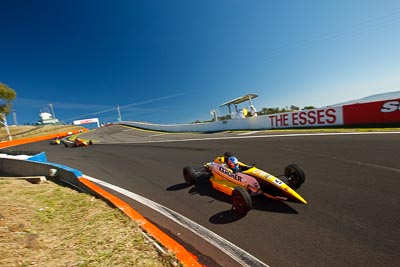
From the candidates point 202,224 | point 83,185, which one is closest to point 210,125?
point 83,185

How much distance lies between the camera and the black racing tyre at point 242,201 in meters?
3.74

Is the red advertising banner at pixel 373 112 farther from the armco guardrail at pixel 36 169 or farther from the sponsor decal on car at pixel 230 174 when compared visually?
the armco guardrail at pixel 36 169

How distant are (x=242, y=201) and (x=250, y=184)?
1.89 feet

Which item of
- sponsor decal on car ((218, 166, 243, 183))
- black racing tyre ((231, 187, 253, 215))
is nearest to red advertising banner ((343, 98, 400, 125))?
sponsor decal on car ((218, 166, 243, 183))

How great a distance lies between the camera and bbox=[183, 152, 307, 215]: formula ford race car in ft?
12.7

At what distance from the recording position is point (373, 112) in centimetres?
1155

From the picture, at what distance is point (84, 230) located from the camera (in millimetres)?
3422

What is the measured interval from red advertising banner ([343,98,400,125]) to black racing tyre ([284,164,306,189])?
32.4ft

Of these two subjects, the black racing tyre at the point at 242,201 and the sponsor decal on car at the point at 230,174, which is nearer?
the black racing tyre at the point at 242,201

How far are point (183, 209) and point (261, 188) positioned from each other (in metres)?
1.67

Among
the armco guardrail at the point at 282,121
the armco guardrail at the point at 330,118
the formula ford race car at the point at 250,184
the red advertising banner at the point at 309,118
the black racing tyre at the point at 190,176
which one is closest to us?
the formula ford race car at the point at 250,184

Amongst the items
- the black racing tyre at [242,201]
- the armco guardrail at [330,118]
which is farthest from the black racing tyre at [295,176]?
the armco guardrail at [330,118]

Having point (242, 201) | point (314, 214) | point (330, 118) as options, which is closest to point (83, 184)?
point (242, 201)

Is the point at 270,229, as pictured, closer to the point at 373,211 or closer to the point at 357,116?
the point at 373,211
